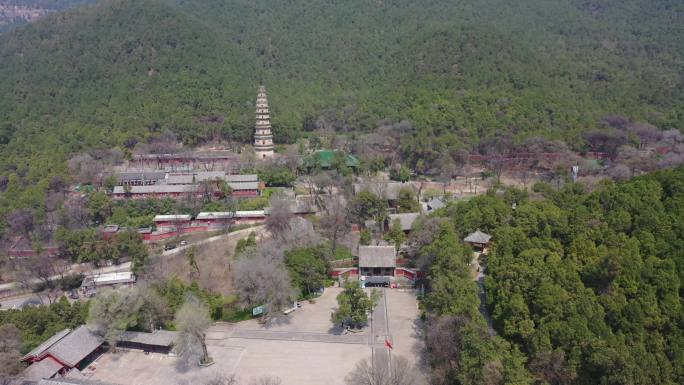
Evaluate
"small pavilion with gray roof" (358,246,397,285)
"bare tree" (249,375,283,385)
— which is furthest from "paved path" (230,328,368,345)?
"small pavilion with gray roof" (358,246,397,285)

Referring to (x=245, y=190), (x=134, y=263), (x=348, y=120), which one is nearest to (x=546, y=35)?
(x=348, y=120)

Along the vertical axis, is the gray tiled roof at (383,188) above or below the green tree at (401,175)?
below

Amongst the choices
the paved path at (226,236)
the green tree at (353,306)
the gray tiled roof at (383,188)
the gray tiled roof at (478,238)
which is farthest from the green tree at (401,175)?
the green tree at (353,306)

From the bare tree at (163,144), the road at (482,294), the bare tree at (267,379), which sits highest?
the bare tree at (163,144)

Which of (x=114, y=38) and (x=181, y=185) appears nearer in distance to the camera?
(x=181, y=185)

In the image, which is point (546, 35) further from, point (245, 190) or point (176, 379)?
point (176, 379)

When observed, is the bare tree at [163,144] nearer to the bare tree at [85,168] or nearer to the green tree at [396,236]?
the bare tree at [85,168]

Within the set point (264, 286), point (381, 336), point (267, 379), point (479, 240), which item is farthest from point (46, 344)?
point (479, 240)
